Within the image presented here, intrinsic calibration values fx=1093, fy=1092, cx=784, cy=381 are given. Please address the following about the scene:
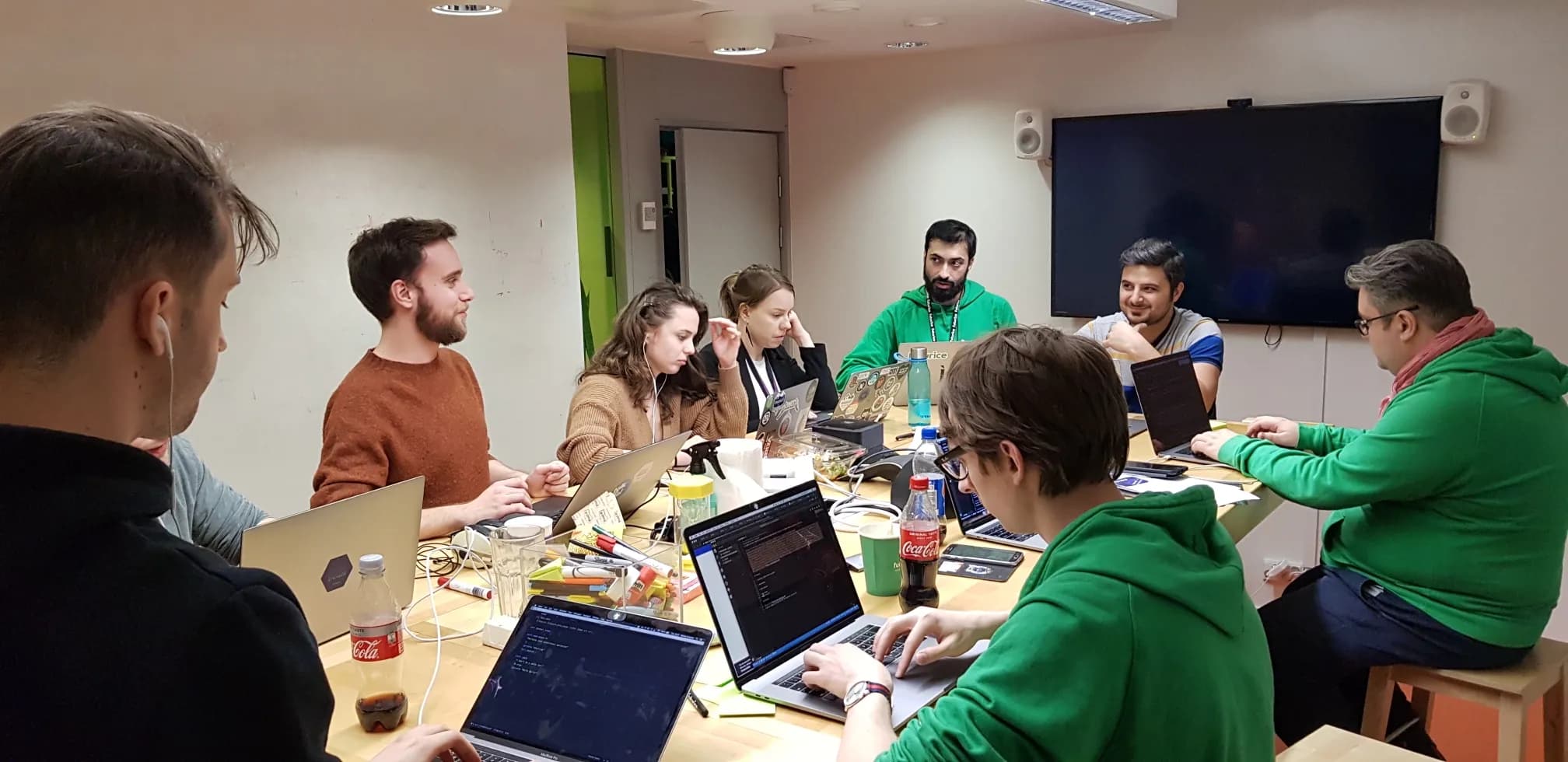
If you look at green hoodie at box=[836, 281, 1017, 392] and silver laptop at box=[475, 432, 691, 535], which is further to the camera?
green hoodie at box=[836, 281, 1017, 392]

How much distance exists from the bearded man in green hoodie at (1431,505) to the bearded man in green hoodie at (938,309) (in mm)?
1976

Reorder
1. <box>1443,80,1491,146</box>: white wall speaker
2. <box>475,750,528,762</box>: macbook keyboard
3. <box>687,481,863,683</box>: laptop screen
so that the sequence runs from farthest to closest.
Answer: <box>1443,80,1491,146</box>: white wall speaker < <box>687,481,863,683</box>: laptop screen < <box>475,750,528,762</box>: macbook keyboard

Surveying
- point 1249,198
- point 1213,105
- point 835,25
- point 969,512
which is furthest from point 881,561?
point 1213,105

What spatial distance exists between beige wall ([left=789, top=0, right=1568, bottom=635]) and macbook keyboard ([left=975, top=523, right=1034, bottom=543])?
104 inches

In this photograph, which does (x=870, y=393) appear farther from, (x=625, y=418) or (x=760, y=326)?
(x=625, y=418)

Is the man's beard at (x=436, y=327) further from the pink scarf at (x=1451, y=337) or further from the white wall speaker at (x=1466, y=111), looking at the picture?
the white wall speaker at (x=1466, y=111)

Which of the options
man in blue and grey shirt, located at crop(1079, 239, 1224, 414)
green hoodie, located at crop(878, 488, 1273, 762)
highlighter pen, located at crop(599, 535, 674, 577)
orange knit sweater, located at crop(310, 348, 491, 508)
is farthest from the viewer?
man in blue and grey shirt, located at crop(1079, 239, 1224, 414)

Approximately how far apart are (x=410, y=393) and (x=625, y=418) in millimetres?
694

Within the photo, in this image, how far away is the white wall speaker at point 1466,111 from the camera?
3.97 metres

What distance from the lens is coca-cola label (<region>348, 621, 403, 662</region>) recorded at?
157 cm

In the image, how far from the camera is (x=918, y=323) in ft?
14.9

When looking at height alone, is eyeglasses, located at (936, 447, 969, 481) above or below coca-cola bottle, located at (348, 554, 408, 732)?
above

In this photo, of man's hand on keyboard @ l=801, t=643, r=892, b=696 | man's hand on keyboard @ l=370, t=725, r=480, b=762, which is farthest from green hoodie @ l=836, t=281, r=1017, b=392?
man's hand on keyboard @ l=370, t=725, r=480, b=762

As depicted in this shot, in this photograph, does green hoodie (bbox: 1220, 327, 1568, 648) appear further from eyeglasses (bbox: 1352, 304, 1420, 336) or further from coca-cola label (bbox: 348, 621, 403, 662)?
coca-cola label (bbox: 348, 621, 403, 662)
